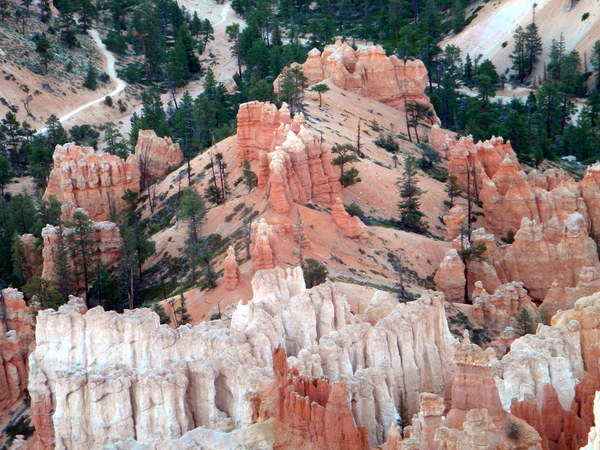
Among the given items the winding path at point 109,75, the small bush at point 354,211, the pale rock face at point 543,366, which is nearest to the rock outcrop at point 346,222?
the small bush at point 354,211

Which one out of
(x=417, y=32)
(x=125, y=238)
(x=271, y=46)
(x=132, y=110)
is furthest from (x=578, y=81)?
(x=125, y=238)

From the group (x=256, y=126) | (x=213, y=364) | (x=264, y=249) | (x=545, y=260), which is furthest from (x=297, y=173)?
(x=213, y=364)

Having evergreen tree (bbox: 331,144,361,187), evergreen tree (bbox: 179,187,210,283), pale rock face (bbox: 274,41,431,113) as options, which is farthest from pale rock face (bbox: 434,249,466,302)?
pale rock face (bbox: 274,41,431,113)

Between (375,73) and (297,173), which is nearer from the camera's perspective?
(297,173)

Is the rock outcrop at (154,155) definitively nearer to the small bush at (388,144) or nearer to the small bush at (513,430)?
the small bush at (388,144)

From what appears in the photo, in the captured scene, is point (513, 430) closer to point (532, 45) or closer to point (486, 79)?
point (486, 79)

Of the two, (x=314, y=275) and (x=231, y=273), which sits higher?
(x=231, y=273)

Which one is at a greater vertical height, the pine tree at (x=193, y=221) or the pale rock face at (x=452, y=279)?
the pine tree at (x=193, y=221)
